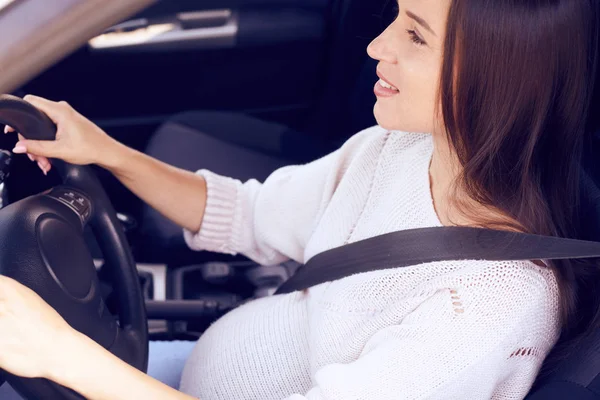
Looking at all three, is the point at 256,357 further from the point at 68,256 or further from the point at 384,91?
the point at 384,91

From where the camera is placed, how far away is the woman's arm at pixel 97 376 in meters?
0.92

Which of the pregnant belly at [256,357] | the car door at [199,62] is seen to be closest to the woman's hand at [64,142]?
the pregnant belly at [256,357]

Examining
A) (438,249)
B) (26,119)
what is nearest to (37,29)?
(26,119)

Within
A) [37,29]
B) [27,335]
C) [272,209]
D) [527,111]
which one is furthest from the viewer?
[272,209]

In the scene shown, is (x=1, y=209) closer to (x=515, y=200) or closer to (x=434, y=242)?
(x=434, y=242)

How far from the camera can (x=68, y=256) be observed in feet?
3.77

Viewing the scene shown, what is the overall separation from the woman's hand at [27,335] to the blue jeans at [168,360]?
0.49 metres

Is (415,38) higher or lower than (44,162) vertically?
higher

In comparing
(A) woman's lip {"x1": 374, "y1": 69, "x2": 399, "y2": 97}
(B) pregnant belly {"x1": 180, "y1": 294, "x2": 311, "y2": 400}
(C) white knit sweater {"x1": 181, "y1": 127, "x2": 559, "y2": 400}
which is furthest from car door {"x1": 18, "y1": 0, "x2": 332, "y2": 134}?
(A) woman's lip {"x1": 374, "y1": 69, "x2": 399, "y2": 97}

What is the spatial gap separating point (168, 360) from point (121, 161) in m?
0.36

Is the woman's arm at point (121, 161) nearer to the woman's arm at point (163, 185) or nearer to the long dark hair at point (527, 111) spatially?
the woman's arm at point (163, 185)

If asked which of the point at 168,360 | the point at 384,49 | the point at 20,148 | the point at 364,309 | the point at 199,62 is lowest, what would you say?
the point at 168,360

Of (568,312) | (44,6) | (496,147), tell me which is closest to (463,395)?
(568,312)

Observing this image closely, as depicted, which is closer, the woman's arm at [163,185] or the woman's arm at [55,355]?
the woman's arm at [55,355]
